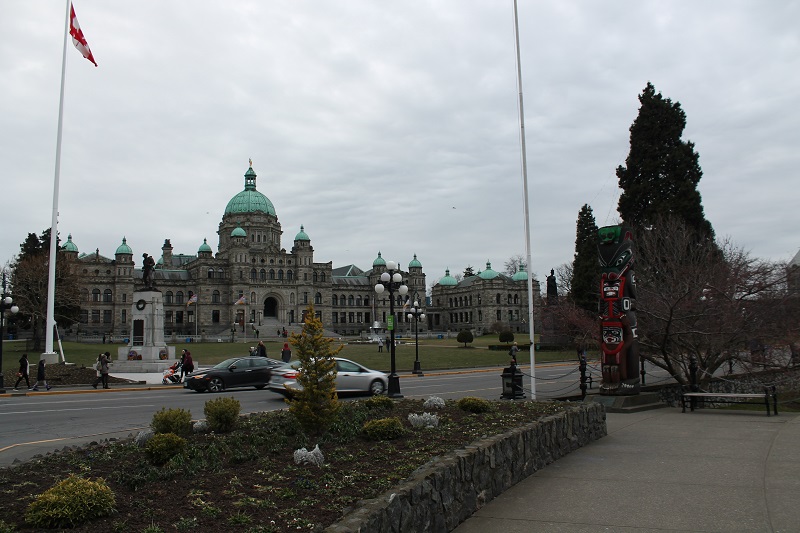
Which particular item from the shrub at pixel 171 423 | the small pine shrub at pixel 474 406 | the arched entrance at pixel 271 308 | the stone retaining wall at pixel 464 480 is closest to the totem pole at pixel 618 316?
the stone retaining wall at pixel 464 480

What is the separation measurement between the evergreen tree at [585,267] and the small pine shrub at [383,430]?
43.2 meters

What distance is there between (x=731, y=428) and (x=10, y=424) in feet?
54.6

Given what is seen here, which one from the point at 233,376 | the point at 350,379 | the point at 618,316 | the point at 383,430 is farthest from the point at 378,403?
the point at 233,376

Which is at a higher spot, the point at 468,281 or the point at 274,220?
the point at 274,220

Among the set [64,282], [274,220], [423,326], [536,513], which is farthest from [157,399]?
[423,326]

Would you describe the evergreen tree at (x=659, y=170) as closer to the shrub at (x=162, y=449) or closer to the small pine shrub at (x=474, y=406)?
the small pine shrub at (x=474, y=406)

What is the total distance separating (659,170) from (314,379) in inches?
1288

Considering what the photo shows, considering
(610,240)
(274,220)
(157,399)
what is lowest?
(157,399)

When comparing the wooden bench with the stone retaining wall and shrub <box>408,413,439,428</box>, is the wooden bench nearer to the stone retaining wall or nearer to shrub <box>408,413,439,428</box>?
the stone retaining wall

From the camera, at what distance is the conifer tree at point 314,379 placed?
8680mm

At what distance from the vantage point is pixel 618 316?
1578 centimetres

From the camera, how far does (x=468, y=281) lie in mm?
129125

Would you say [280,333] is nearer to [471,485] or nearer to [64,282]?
[64,282]

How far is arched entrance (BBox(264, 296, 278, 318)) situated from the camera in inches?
4289
